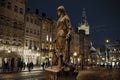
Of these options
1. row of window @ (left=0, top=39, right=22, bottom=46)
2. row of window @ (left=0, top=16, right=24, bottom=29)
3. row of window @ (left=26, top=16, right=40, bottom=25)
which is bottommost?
row of window @ (left=0, top=39, right=22, bottom=46)

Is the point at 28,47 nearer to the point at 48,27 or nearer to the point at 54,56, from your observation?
the point at 48,27

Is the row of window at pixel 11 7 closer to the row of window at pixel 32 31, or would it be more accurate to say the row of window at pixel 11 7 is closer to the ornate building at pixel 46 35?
the row of window at pixel 32 31

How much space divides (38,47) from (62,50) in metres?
62.7

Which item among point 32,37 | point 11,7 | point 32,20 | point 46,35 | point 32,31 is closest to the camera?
point 11,7

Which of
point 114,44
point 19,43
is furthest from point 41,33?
point 114,44

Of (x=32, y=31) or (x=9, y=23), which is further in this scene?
(x=32, y=31)

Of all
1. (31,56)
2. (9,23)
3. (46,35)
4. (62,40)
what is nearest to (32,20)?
(46,35)

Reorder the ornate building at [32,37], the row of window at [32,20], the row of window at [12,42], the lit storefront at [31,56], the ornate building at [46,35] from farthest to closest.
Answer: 1. the ornate building at [46,35]
2. the row of window at [32,20]
3. the ornate building at [32,37]
4. the lit storefront at [31,56]
5. the row of window at [12,42]

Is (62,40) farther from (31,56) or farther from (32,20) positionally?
(32,20)

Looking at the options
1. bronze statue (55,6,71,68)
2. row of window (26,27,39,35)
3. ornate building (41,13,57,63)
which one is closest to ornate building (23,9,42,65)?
row of window (26,27,39,35)

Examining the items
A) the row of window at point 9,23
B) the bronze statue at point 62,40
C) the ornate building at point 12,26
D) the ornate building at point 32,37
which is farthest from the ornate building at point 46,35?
the bronze statue at point 62,40

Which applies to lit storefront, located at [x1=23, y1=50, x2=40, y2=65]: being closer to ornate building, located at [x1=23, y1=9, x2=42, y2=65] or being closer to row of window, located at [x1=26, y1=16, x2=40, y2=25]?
ornate building, located at [x1=23, y1=9, x2=42, y2=65]

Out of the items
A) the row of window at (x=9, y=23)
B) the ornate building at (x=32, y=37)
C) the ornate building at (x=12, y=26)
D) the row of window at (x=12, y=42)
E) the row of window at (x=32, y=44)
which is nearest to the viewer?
the row of window at (x=12, y=42)

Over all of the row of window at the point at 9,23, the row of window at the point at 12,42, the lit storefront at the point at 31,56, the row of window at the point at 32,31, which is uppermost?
the row of window at the point at 9,23
